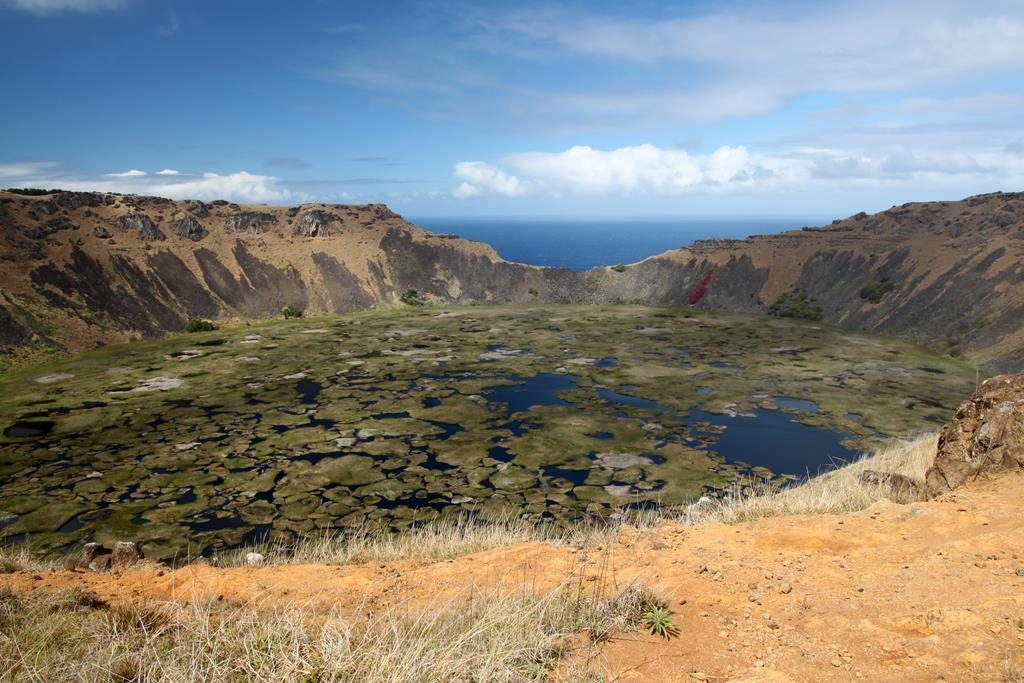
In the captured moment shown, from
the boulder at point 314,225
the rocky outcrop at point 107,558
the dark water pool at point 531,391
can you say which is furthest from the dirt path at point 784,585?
the boulder at point 314,225

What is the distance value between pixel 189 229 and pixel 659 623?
94.3 metres

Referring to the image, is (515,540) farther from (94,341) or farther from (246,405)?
(94,341)

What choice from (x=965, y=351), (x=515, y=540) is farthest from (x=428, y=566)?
(x=965, y=351)

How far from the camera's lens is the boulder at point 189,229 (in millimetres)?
83875

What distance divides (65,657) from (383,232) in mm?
100793

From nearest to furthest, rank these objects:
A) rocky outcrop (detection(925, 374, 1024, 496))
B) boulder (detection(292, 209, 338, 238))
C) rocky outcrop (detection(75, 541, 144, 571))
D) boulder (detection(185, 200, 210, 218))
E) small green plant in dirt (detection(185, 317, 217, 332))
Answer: rocky outcrop (detection(925, 374, 1024, 496)) < rocky outcrop (detection(75, 541, 144, 571)) < small green plant in dirt (detection(185, 317, 217, 332)) < boulder (detection(185, 200, 210, 218)) < boulder (detection(292, 209, 338, 238))

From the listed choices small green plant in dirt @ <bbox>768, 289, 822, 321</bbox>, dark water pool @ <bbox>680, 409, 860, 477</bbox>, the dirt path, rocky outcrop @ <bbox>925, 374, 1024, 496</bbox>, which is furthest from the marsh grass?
small green plant in dirt @ <bbox>768, 289, 822, 321</bbox>

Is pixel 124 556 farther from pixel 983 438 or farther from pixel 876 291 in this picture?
pixel 876 291

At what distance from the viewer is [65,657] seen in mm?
5332

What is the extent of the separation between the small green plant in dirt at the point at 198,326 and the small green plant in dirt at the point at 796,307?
6920cm

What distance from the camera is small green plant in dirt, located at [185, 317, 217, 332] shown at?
6462 cm

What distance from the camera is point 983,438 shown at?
11211 millimetres

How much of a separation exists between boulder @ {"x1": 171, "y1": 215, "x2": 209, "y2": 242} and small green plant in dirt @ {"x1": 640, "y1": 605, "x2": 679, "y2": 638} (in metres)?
92.5

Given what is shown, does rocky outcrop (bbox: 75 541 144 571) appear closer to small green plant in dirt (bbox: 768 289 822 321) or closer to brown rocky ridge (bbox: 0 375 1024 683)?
brown rocky ridge (bbox: 0 375 1024 683)
